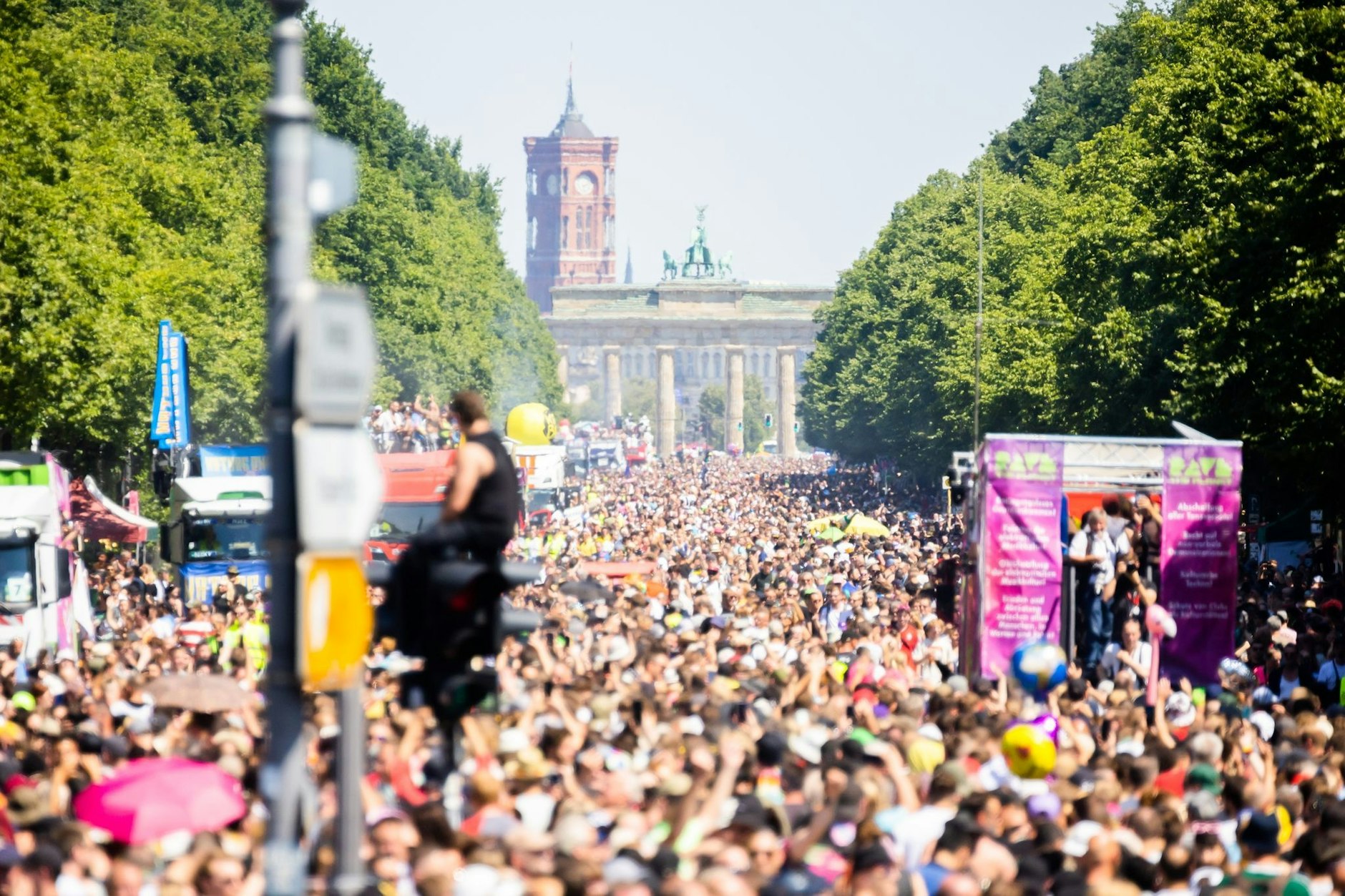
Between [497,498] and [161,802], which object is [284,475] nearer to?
[497,498]

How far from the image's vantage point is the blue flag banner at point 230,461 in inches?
1427

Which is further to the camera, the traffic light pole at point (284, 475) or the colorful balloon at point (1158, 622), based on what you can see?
the colorful balloon at point (1158, 622)

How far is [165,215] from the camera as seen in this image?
5094cm

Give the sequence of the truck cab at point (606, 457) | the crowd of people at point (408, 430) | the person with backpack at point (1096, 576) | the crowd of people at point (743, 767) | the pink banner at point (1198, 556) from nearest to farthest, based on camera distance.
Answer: the crowd of people at point (743, 767), the person with backpack at point (1096, 576), the pink banner at point (1198, 556), the crowd of people at point (408, 430), the truck cab at point (606, 457)

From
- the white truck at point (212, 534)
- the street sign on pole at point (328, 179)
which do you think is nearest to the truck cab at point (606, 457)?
the white truck at point (212, 534)

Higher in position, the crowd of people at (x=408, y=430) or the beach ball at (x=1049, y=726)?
the crowd of people at (x=408, y=430)

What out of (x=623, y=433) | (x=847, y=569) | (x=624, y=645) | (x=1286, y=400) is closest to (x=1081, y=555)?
(x=624, y=645)

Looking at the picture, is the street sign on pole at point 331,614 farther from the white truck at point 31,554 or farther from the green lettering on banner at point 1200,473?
the white truck at point 31,554

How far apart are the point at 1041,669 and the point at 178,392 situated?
80.9ft

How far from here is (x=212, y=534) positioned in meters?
34.5

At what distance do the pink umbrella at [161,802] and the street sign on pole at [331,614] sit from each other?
427 centimetres

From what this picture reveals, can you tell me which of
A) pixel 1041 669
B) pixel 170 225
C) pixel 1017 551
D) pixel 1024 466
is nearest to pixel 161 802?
pixel 1041 669

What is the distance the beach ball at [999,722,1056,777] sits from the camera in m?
13.4

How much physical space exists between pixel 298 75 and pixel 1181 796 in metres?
7.13
